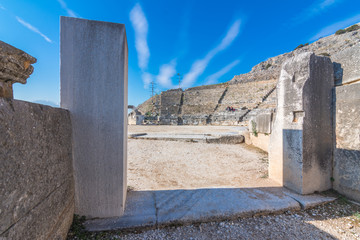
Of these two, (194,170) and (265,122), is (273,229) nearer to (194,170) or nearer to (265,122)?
(194,170)

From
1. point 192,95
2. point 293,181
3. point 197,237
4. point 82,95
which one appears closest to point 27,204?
point 82,95

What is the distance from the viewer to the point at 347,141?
223cm

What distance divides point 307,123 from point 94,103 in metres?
3.05

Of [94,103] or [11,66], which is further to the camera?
[94,103]

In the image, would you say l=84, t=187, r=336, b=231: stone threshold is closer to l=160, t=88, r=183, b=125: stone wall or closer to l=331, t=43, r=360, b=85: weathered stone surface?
l=331, t=43, r=360, b=85: weathered stone surface

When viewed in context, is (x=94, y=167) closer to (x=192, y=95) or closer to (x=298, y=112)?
(x=298, y=112)

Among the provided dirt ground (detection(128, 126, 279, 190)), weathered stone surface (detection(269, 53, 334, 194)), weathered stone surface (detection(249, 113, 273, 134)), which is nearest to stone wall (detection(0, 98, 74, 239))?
dirt ground (detection(128, 126, 279, 190))

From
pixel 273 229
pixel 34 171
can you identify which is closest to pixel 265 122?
pixel 273 229

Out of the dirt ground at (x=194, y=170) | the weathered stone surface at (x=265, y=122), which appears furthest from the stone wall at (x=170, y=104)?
the weathered stone surface at (x=265, y=122)

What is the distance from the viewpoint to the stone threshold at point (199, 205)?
5.54ft

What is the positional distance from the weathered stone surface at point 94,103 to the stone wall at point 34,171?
0.48ft

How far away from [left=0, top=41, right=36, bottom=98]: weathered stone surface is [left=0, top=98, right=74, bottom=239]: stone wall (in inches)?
7.2

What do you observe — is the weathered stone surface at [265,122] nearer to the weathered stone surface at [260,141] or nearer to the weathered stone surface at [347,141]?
the weathered stone surface at [260,141]

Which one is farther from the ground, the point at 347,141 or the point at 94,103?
the point at 94,103
